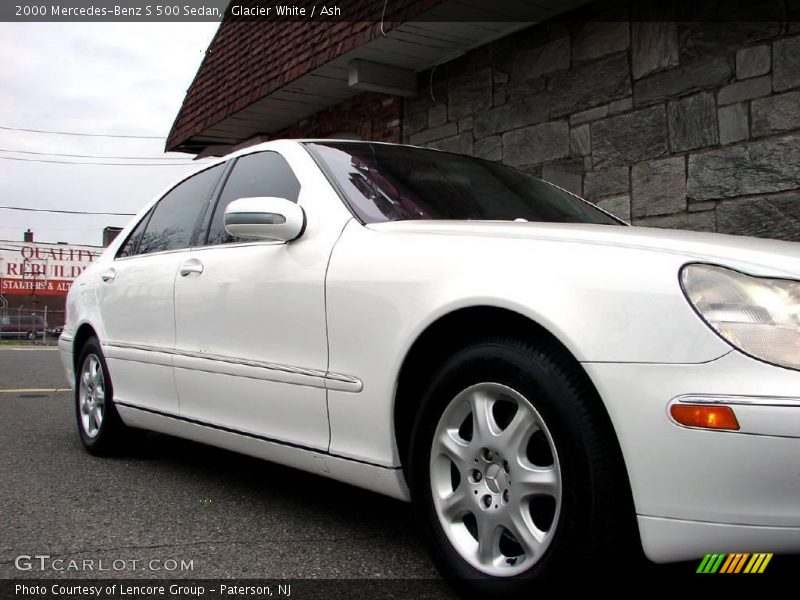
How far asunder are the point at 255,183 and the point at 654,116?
3.54 metres

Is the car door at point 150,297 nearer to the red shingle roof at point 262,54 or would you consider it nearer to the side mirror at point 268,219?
the side mirror at point 268,219

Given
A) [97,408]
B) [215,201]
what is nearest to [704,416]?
[215,201]

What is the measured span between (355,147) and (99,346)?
1.99 metres

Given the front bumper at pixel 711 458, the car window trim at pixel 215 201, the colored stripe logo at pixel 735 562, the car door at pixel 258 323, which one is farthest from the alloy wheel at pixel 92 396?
the colored stripe logo at pixel 735 562

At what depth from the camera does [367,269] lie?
2629 mm

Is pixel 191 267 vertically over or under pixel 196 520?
over

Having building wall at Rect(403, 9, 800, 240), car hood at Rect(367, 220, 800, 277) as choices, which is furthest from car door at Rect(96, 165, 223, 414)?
building wall at Rect(403, 9, 800, 240)

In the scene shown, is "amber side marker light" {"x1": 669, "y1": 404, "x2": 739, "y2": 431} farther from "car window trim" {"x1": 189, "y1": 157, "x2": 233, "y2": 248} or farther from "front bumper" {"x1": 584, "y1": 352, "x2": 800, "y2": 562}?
"car window trim" {"x1": 189, "y1": 157, "x2": 233, "y2": 248}

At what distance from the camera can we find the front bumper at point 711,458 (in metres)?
1.71

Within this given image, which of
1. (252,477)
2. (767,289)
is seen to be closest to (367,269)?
(767,289)

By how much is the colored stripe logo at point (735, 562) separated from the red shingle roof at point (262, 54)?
Result: 524 cm

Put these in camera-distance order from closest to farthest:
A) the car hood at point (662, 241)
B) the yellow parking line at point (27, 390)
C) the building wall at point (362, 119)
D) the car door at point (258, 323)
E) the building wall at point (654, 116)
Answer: the car hood at point (662, 241) → the car door at point (258, 323) → the building wall at point (654, 116) → the yellow parking line at point (27, 390) → the building wall at point (362, 119)

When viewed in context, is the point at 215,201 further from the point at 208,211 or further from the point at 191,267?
the point at 191,267

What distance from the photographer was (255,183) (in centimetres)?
355
